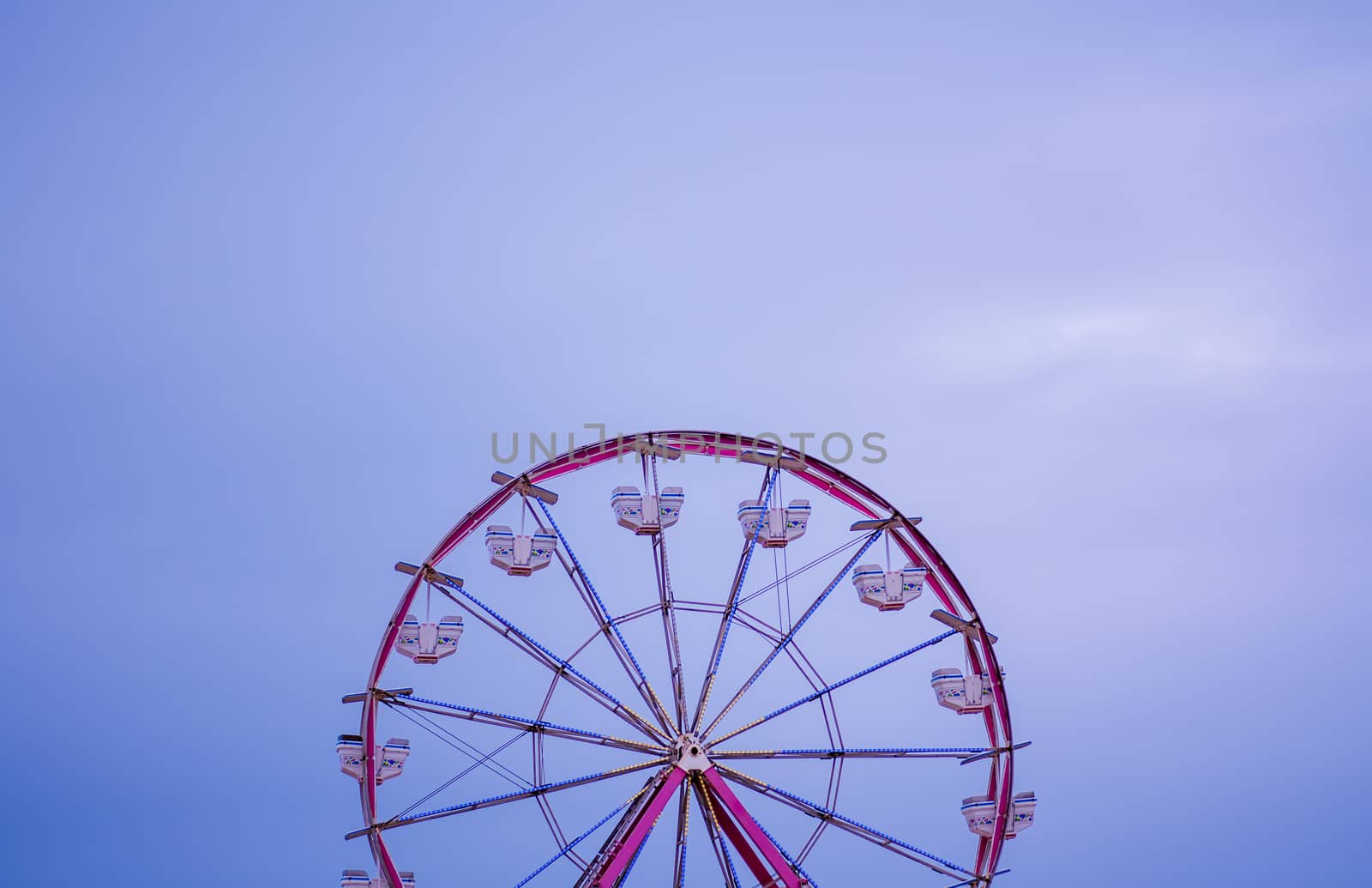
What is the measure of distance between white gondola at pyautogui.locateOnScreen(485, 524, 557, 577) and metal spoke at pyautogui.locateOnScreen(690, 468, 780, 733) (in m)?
2.18

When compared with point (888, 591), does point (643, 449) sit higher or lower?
higher

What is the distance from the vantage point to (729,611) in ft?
58.0

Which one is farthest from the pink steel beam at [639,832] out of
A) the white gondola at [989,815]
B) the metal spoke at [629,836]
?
the white gondola at [989,815]

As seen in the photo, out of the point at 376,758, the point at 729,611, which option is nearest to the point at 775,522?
the point at 729,611

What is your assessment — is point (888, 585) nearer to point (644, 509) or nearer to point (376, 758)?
point (644, 509)

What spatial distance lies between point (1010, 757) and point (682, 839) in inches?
178

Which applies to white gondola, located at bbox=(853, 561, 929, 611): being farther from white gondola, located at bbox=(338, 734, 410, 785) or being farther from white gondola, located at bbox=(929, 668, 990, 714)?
white gondola, located at bbox=(338, 734, 410, 785)

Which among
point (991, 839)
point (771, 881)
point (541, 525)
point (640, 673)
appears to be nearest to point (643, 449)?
point (541, 525)

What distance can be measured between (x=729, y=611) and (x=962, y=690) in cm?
308

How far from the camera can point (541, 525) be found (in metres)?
17.3

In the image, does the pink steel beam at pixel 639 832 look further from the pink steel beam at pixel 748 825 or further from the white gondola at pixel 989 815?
the white gondola at pixel 989 815

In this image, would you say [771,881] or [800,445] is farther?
[800,445]

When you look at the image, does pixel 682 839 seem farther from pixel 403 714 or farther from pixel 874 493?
pixel 874 493

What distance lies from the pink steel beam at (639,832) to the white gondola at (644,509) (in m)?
2.92
